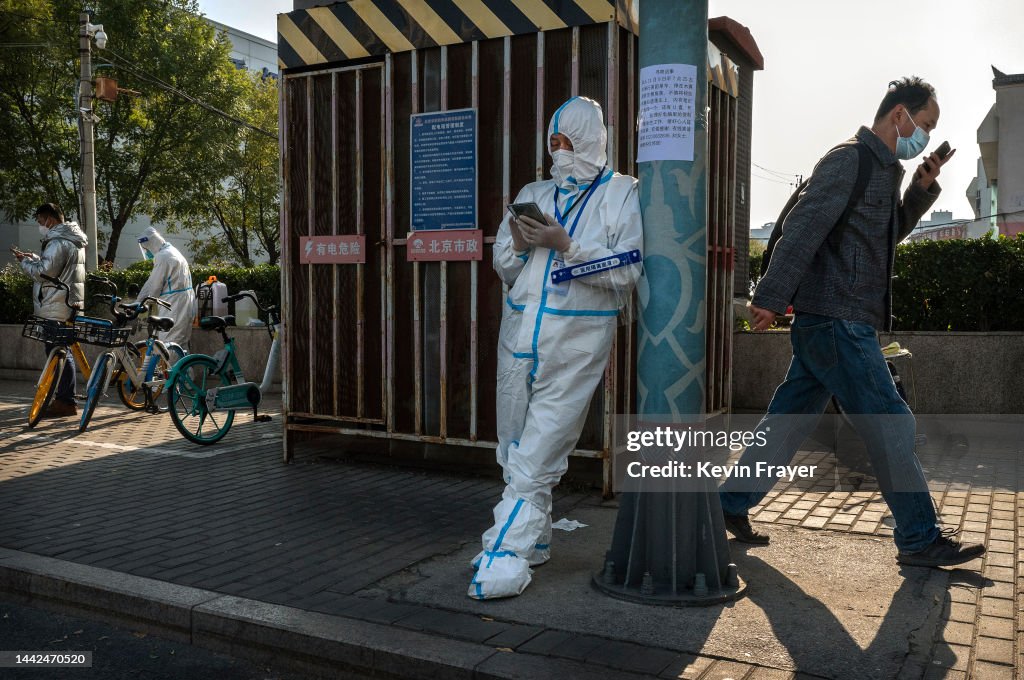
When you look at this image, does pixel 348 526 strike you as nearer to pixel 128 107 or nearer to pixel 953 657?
pixel 953 657

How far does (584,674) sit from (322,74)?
16.5ft

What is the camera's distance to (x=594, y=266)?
402 cm

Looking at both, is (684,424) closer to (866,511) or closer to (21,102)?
(866,511)

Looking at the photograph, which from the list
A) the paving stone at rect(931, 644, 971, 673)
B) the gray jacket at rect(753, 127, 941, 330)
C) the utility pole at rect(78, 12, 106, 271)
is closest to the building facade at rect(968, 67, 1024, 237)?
the utility pole at rect(78, 12, 106, 271)

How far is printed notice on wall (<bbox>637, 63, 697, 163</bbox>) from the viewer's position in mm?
3846

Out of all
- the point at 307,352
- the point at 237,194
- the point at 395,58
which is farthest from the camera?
the point at 237,194

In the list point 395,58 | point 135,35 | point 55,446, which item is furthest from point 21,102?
point 395,58

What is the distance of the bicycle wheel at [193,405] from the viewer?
795 centimetres

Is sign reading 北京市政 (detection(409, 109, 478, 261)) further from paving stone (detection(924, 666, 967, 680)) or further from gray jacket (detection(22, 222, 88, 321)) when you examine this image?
gray jacket (detection(22, 222, 88, 321))

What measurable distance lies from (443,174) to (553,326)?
8.34 feet

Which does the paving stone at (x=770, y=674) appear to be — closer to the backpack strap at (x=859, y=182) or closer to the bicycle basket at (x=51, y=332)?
the backpack strap at (x=859, y=182)

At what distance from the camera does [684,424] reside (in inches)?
154

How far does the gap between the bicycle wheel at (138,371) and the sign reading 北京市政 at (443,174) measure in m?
4.71

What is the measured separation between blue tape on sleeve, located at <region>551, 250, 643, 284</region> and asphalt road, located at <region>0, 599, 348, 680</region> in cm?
190
